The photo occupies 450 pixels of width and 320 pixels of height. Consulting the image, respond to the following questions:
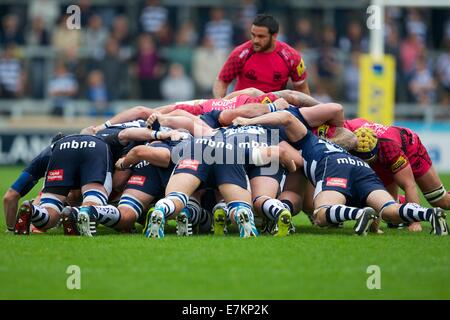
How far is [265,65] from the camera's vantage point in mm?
13578

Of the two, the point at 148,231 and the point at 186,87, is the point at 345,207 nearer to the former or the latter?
the point at 148,231

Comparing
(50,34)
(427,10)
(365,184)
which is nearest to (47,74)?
(50,34)

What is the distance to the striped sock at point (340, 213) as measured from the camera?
9.90 meters

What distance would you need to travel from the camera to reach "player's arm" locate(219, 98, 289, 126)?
1130cm

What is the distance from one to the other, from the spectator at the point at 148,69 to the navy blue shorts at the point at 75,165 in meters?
11.7

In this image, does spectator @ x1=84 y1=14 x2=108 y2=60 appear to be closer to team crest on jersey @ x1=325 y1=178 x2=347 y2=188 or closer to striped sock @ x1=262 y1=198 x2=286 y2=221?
team crest on jersey @ x1=325 y1=178 x2=347 y2=188

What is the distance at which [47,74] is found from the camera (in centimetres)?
2286

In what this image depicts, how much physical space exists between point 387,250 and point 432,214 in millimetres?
1014

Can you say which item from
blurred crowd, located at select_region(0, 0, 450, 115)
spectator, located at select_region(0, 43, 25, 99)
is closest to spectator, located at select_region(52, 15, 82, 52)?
blurred crowd, located at select_region(0, 0, 450, 115)

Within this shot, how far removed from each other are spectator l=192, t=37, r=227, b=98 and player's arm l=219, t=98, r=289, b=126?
10.9 meters

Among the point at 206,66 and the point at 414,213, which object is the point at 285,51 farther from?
A: the point at 206,66

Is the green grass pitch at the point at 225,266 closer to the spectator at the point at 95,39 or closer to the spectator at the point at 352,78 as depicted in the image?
the spectator at the point at 95,39

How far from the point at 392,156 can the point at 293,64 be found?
2.80 meters

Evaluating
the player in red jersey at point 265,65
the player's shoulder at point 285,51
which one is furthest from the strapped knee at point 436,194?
the player's shoulder at point 285,51
